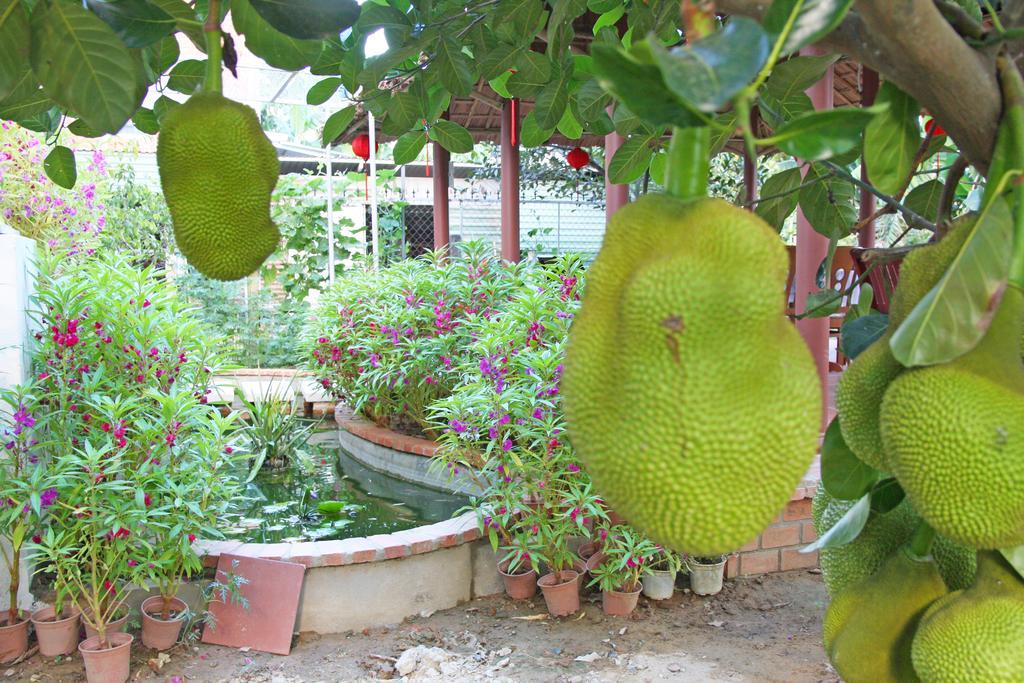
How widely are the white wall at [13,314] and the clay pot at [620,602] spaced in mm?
2098

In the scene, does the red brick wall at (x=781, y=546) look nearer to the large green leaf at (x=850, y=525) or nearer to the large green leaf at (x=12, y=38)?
the large green leaf at (x=850, y=525)

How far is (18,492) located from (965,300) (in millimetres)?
2629

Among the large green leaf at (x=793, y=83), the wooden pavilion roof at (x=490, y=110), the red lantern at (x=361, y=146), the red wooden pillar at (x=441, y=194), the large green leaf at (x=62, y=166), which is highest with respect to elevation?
the wooden pavilion roof at (x=490, y=110)

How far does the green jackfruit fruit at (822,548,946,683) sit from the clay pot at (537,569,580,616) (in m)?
2.32

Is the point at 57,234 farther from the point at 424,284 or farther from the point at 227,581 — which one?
the point at 227,581

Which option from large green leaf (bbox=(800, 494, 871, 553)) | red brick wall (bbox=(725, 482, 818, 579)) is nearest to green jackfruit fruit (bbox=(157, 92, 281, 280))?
large green leaf (bbox=(800, 494, 871, 553))

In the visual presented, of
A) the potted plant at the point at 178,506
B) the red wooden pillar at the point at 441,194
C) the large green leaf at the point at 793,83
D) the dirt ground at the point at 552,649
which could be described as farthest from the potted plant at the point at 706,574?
the red wooden pillar at the point at 441,194

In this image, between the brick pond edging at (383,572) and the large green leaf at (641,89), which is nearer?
the large green leaf at (641,89)

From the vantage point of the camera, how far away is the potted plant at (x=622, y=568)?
2865mm

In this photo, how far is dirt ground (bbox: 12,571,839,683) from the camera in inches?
101

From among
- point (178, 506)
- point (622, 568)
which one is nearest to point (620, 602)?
point (622, 568)

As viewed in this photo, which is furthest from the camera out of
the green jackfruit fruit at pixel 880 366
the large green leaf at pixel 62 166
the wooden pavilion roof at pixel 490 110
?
the wooden pavilion roof at pixel 490 110

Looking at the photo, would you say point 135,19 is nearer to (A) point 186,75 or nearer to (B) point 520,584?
(A) point 186,75

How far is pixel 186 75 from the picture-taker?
1.07 metres
